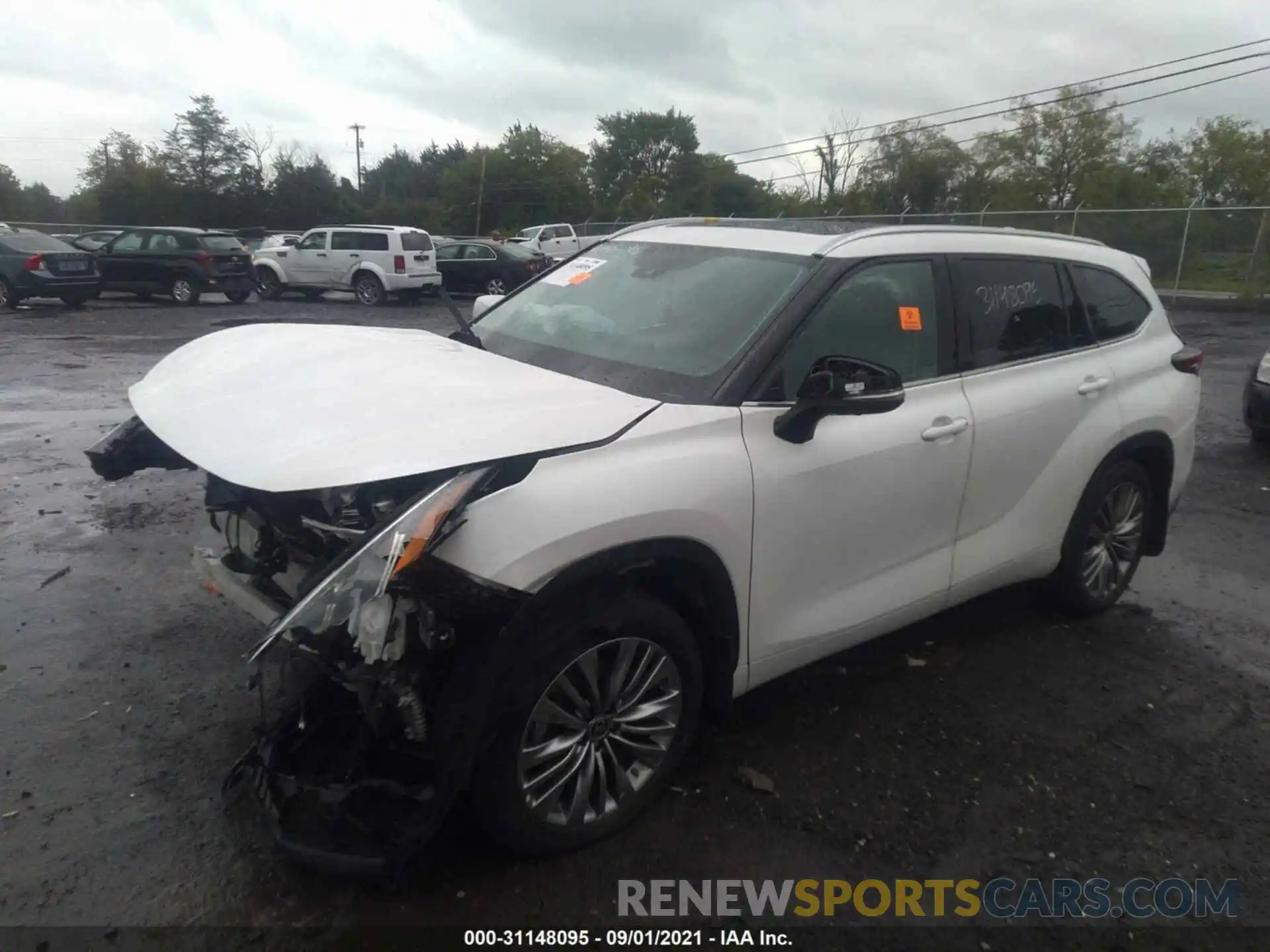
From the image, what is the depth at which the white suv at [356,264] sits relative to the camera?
2270 cm

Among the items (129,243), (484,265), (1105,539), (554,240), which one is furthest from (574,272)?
(554,240)

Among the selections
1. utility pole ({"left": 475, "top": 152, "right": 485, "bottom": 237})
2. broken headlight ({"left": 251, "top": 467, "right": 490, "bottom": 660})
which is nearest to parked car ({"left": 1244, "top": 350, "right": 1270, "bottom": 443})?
broken headlight ({"left": 251, "top": 467, "right": 490, "bottom": 660})

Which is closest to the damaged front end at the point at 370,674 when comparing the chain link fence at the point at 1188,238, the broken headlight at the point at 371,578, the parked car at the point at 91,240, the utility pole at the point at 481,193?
the broken headlight at the point at 371,578

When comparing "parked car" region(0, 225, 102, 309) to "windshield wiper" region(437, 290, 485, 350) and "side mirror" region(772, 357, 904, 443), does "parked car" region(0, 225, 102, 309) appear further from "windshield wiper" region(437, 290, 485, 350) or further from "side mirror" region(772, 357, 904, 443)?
"side mirror" region(772, 357, 904, 443)

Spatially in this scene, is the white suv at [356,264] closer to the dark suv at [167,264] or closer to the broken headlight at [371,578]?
the dark suv at [167,264]

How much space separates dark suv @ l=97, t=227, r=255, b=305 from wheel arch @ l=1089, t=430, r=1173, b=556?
66.9ft

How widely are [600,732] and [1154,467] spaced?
3393mm

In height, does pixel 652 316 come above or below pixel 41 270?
above

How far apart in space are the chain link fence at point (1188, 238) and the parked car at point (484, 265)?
2846 millimetres

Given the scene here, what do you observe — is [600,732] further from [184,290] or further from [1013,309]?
[184,290]

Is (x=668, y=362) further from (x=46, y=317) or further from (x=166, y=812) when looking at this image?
(x=46, y=317)

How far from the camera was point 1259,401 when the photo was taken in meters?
8.27

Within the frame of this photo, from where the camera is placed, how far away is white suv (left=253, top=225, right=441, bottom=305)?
74.5ft

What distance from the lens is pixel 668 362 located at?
11.1ft
